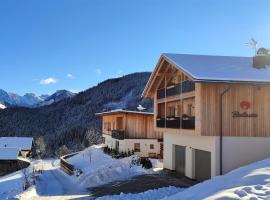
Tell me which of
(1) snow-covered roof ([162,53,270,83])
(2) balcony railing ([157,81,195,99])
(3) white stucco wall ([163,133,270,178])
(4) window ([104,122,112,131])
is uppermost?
(1) snow-covered roof ([162,53,270,83])

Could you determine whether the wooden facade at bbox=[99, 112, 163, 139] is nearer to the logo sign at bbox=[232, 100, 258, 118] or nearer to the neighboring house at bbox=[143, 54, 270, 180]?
the neighboring house at bbox=[143, 54, 270, 180]

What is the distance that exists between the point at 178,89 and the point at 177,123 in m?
2.50

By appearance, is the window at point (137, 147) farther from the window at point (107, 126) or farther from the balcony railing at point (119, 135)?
the window at point (107, 126)

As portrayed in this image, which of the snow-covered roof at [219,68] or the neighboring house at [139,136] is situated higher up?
the snow-covered roof at [219,68]

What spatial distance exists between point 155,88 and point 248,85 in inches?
518

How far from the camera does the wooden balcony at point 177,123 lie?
87.8ft

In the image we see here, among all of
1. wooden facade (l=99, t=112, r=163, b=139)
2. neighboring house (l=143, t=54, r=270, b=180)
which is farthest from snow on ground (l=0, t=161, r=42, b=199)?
neighboring house (l=143, t=54, r=270, b=180)

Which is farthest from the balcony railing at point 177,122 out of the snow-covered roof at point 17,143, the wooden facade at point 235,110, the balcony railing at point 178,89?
the snow-covered roof at point 17,143

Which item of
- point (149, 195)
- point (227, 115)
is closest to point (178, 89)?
point (227, 115)

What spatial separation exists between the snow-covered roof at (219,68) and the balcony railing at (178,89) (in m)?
1.38

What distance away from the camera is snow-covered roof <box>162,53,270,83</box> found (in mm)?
24250

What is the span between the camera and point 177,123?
29.9 meters

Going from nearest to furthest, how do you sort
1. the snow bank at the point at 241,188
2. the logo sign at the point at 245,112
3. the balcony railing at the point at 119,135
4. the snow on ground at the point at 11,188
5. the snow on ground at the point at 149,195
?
1. the snow bank at the point at 241,188
2. the snow on ground at the point at 149,195
3. the logo sign at the point at 245,112
4. the snow on ground at the point at 11,188
5. the balcony railing at the point at 119,135

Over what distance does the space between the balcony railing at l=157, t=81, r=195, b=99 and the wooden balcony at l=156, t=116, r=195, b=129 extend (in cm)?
190
